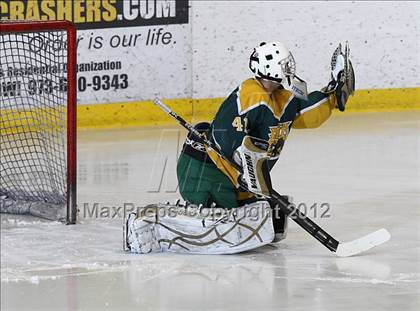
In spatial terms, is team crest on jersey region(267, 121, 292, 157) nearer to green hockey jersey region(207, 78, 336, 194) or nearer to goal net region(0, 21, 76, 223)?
green hockey jersey region(207, 78, 336, 194)

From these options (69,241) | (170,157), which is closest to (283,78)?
(69,241)

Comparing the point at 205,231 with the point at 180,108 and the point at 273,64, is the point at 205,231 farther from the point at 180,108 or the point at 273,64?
the point at 180,108

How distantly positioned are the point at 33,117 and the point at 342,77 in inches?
89.6

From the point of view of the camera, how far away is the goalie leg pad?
4.91m

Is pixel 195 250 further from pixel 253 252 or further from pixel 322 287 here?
pixel 322 287

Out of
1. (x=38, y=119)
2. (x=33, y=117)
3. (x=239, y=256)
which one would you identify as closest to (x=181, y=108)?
(x=38, y=119)

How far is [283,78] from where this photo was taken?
4820 mm

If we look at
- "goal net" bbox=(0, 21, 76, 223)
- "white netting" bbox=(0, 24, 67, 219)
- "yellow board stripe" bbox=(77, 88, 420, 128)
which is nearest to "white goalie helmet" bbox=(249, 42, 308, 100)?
"goal net" bbox=(0, 21, 76, 223)

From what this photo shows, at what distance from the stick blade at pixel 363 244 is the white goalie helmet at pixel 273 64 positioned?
2.33 ft

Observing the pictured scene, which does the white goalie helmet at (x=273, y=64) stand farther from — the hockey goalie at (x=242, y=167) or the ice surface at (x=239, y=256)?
the ice surface at (x=239, y=256)

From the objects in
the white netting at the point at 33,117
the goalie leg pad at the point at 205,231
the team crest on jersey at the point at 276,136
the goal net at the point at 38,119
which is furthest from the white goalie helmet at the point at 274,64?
the white netting at the point at 33,117

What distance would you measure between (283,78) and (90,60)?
12.2ft

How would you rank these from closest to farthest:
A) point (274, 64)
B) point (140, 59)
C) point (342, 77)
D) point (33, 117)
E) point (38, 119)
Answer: point (274, 64) → point (342, 77) → point (33, 117) → point (38, 119) → point (140, 59)

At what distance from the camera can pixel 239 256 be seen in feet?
16.2
